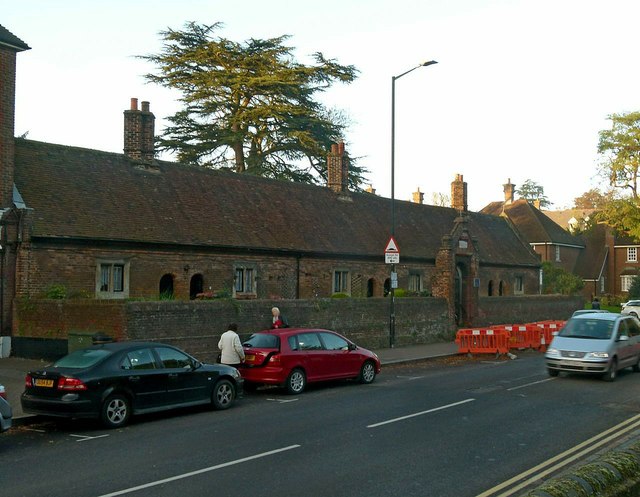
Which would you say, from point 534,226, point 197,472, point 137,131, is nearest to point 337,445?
point 197,472

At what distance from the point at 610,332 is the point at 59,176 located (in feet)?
60.6

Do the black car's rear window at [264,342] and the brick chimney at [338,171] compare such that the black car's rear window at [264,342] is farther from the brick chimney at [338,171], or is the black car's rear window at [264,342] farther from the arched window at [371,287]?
the brick chimney at [338,171]

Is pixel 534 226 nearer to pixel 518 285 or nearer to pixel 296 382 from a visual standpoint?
pixel 518 285

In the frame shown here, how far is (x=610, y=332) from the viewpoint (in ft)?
63.0

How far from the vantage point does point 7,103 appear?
74.3ft

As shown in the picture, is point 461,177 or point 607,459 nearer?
point 607,459

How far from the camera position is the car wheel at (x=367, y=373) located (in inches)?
729

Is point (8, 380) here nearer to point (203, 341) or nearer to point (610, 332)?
point (203, 341)

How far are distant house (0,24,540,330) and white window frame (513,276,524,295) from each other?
4959 mm

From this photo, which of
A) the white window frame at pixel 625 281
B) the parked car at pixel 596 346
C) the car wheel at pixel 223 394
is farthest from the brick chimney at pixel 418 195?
the car wheel at pixel 223 394

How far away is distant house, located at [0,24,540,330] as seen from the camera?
22.5m

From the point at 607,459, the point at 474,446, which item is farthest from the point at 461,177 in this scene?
the point at 607,459

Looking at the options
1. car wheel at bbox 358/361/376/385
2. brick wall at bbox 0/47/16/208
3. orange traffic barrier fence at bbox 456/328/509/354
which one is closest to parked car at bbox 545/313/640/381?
car wheel at bbox 358/361/376/385

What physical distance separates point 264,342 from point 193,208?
1280cm
